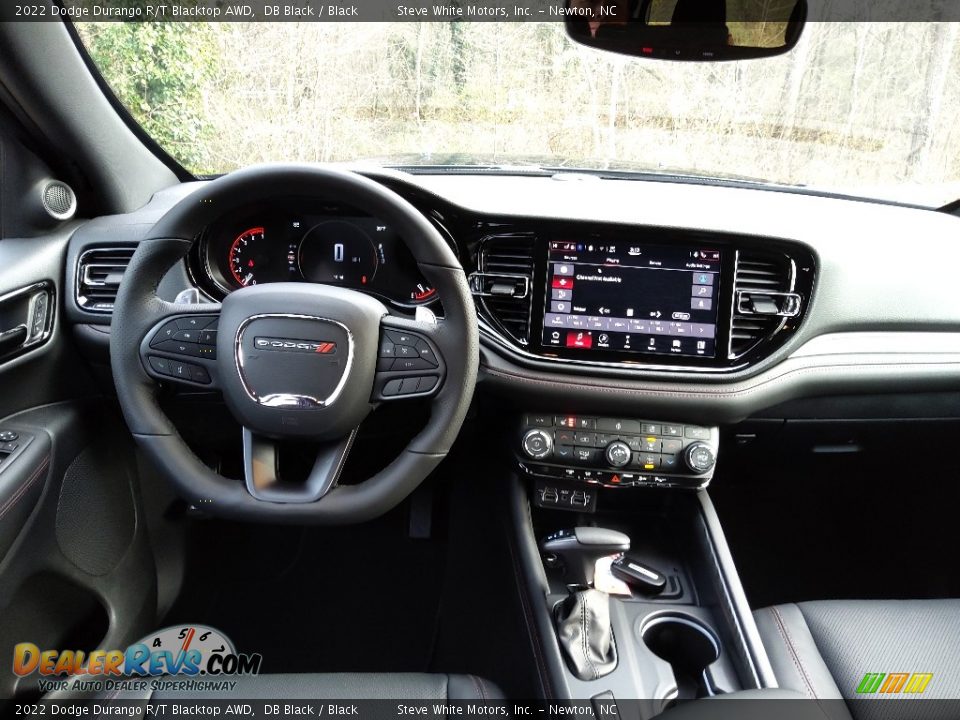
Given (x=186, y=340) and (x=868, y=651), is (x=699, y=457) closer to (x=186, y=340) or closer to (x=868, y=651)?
(x=868, y=651)

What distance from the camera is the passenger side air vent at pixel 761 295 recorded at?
1881 mm

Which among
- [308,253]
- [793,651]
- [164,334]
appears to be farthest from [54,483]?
[793,651]

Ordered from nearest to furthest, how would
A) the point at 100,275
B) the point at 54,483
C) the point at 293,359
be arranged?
the point at 293,359 → the point at 54,483 → the point at 100,275

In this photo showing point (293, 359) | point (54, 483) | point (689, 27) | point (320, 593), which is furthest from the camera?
point (320, 593)

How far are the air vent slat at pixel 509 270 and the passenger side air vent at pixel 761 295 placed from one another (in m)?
0.52

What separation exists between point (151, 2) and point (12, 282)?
2.65 ft

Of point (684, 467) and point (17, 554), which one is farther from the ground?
point (684, 467)

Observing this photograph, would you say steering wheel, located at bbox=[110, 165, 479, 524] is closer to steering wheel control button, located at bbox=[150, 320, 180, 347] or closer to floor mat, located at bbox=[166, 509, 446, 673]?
steering wheel control button, located at bbox=[150, 320, 180, 347]

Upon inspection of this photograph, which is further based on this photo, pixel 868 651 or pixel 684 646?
pixel 684 646

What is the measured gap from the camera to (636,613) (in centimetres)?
187

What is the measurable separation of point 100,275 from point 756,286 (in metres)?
1.71

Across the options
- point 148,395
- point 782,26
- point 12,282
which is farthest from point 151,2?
point 782,26

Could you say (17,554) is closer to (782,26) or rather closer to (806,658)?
(806,658)

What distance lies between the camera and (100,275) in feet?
6.44
